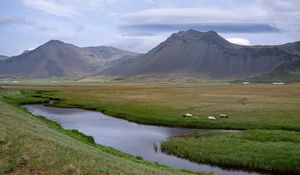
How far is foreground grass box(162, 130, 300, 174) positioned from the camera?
37531 mm

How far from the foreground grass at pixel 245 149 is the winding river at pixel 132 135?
1533 millimetres

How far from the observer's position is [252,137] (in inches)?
1934

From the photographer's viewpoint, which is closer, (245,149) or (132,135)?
(245,149)

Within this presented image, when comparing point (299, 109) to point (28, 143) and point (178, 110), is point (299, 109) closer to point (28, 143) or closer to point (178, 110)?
point (178, 110)

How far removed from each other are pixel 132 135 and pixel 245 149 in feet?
63.0

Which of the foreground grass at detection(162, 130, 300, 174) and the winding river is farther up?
the foreground grass at detection(162, 130, 300, 174)

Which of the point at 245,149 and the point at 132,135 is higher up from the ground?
the point at 245,149

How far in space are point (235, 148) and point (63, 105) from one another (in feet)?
224

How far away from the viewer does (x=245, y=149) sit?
1671 inches

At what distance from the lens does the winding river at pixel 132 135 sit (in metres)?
39.8

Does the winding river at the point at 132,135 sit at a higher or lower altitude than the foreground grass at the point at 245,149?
lower

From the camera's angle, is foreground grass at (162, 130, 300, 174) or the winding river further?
the winding river

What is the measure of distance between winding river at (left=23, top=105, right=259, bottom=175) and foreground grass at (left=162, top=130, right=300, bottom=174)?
5.03 feet

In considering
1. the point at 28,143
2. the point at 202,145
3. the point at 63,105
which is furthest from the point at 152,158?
the point at 63,105
